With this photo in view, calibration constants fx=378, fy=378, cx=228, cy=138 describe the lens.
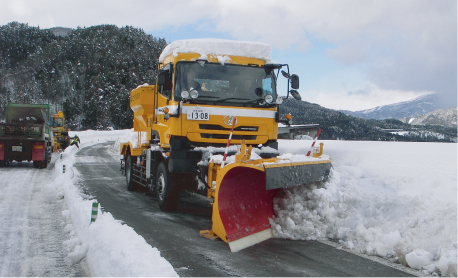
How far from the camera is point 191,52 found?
22.0 feet

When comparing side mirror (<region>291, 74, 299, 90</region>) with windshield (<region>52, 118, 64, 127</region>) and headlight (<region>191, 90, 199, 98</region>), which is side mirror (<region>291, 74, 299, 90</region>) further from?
windshield (<region>52, 118, 64, 127</region>)

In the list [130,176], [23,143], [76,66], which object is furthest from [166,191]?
[76,66]

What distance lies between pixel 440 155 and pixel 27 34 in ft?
445

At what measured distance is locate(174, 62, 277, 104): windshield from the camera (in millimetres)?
6562

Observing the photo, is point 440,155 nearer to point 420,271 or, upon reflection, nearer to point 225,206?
point 420,271

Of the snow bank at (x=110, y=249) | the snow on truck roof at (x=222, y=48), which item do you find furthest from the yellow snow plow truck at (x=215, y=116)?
the snow bank at (x=110, y=249)

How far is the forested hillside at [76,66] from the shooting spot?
87.9 metres

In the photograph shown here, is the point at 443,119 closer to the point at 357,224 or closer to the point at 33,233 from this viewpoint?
the point at 357,224

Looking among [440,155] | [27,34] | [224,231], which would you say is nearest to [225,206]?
[224,231]

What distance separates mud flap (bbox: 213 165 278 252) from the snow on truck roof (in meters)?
2.50

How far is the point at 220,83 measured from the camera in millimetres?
6648

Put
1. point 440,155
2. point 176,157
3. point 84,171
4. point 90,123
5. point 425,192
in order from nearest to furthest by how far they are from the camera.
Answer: point 425,192, point 176,157, point 440,155, point 84,171, point 90,123

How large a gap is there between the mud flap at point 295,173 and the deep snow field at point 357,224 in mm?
186

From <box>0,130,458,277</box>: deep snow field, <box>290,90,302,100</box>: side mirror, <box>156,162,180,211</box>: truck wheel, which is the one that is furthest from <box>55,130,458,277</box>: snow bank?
<box>290,90,302,100</box>: side mirror
